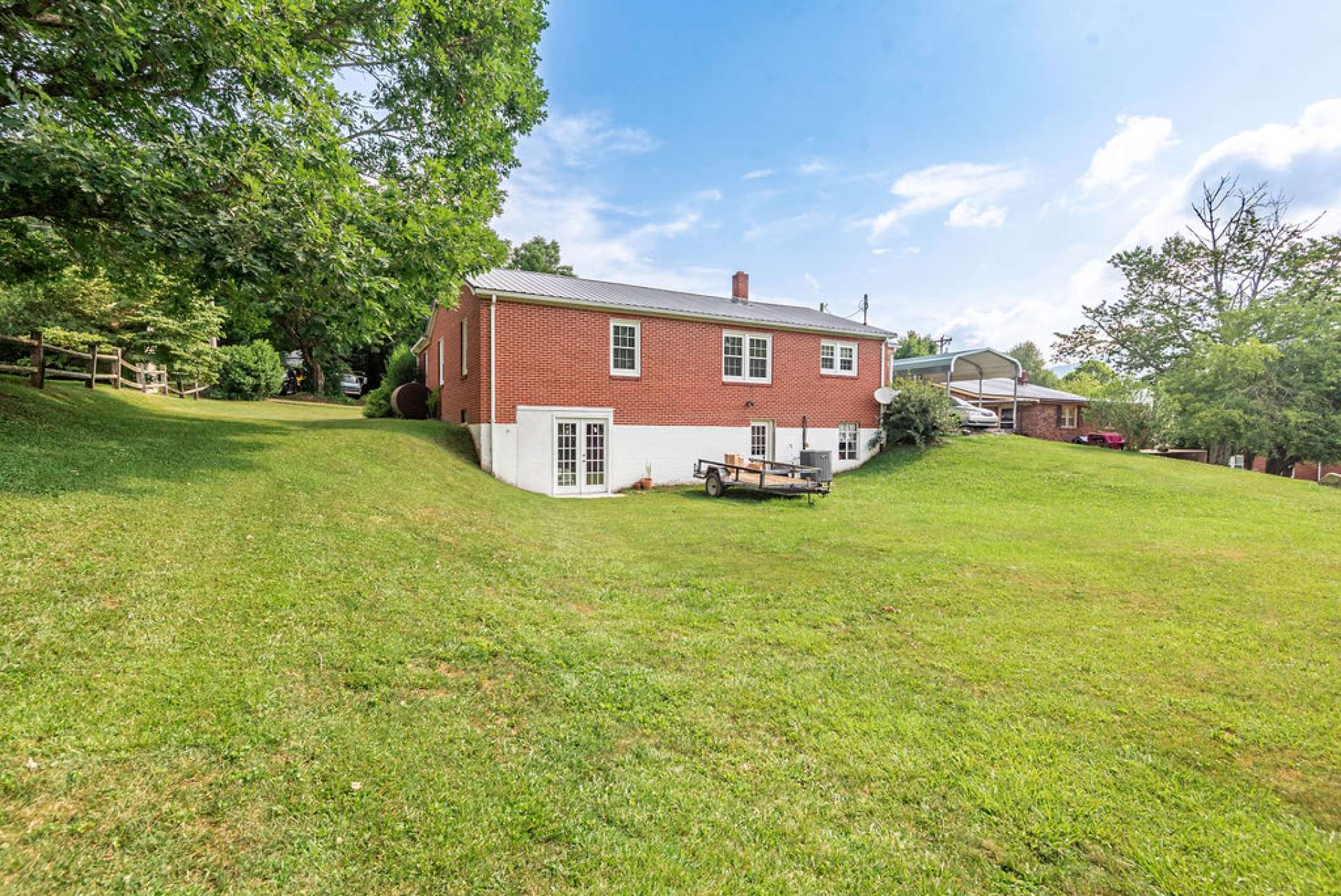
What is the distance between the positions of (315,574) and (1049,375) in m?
84.1

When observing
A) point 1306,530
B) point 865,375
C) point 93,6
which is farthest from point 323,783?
point 865,375

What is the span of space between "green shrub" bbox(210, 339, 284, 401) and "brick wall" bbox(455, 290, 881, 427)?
1267 centimetres

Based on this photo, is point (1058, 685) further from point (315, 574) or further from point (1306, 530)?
point (1306, 530)

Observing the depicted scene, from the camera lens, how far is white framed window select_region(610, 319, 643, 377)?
1623 centimetres

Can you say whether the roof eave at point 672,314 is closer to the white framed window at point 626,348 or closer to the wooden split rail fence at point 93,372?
the white framed window at point 626,348

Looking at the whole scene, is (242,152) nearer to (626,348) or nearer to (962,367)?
(626,348)

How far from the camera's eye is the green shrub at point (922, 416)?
20859 mm

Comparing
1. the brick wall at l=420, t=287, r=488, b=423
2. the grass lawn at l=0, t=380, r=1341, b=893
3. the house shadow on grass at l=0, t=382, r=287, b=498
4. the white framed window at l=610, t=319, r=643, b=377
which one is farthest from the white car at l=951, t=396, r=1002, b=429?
the house shadow on grass at l=0, t=382, r=287, b=498

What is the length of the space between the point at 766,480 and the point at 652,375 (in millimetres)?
4940

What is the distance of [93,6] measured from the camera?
660 centimetres

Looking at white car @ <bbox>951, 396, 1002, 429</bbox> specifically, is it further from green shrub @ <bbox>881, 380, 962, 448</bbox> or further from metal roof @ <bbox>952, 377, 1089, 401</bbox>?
metal roof @ <bbox>952, 377, 1089, 401</bbox>

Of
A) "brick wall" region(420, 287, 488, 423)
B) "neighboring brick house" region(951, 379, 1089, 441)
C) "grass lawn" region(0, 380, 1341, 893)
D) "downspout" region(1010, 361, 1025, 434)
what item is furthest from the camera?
"neighboring brick house" region(951, 379, 1089, 441)

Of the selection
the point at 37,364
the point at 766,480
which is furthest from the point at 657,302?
the point at 37,364

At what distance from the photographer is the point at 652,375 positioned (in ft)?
55.2
